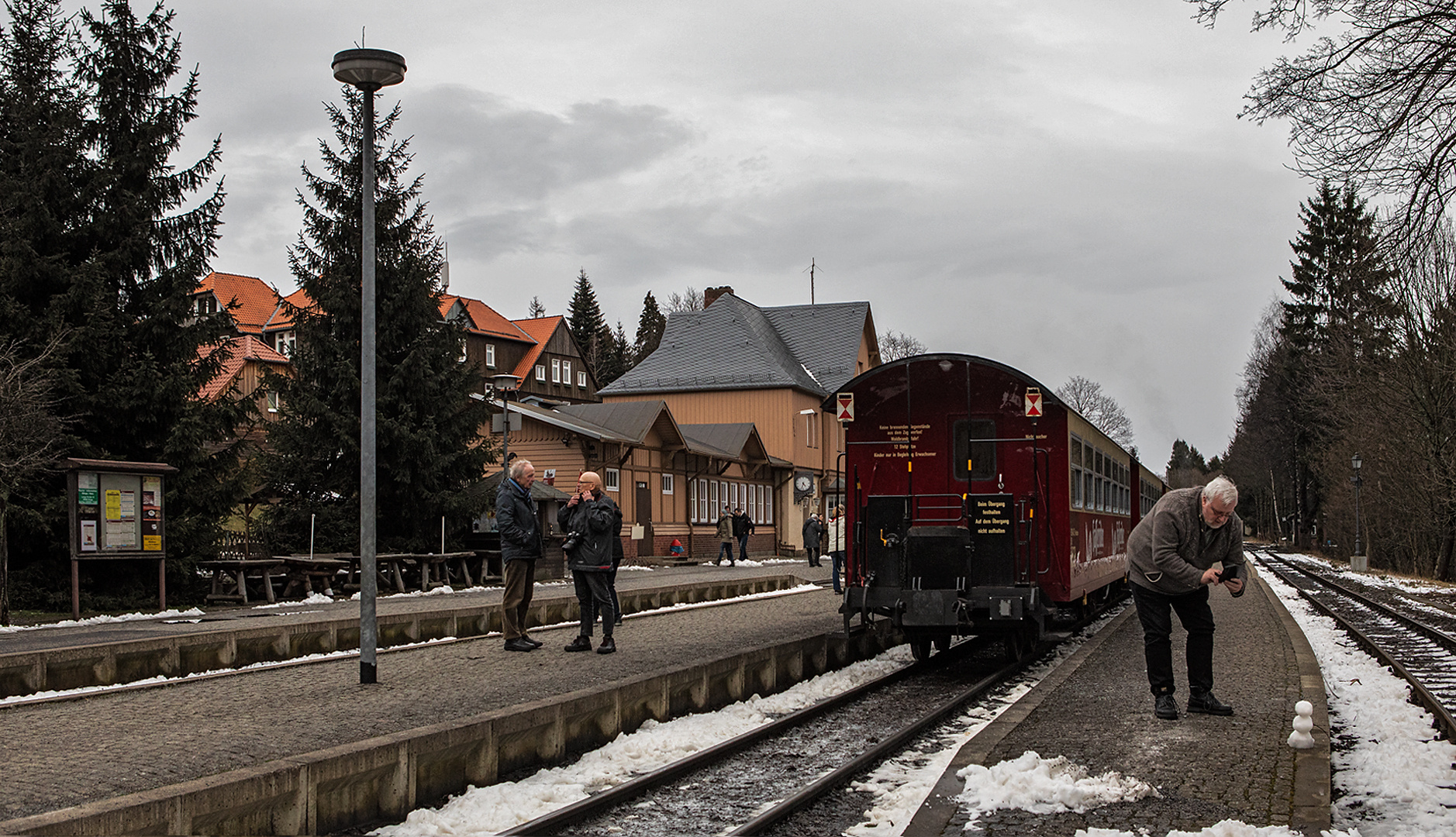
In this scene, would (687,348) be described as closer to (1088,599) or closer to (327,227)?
(327,227)

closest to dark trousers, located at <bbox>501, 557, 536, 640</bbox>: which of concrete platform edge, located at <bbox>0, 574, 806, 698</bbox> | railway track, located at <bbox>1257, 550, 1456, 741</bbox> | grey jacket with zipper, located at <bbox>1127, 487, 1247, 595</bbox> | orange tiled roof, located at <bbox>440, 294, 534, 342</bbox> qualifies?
concrete platform edge, located at <bbox>0, 574, 806, 698</bbox>

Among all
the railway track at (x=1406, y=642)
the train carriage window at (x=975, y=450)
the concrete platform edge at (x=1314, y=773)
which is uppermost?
the train carriage window at (x=975, y=450)

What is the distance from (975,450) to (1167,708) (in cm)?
493

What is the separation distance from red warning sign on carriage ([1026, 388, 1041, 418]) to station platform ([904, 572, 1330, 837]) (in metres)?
2.53

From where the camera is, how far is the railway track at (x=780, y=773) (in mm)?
6746

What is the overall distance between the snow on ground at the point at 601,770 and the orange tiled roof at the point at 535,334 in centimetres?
7050

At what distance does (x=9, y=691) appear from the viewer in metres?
10.2

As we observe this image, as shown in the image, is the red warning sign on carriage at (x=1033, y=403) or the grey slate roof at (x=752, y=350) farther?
the grey slate roof at (x=752, y=350)

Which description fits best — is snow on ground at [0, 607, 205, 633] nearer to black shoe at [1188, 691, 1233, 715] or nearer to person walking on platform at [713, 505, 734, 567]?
black shoe at [1188, 691, 1233, 715]

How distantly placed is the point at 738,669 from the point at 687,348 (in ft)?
159

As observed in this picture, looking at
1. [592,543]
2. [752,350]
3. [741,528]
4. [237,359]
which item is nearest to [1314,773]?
[592,543]

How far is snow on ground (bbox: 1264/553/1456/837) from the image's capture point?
22.1 feet

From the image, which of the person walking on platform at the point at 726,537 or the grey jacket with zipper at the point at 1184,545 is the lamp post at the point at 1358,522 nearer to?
the person walking on platform at the point at 726,537

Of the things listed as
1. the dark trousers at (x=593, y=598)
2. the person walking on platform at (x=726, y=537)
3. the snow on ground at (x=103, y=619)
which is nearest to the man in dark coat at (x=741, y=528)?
the person walking on platform at (x=726, y=537)
